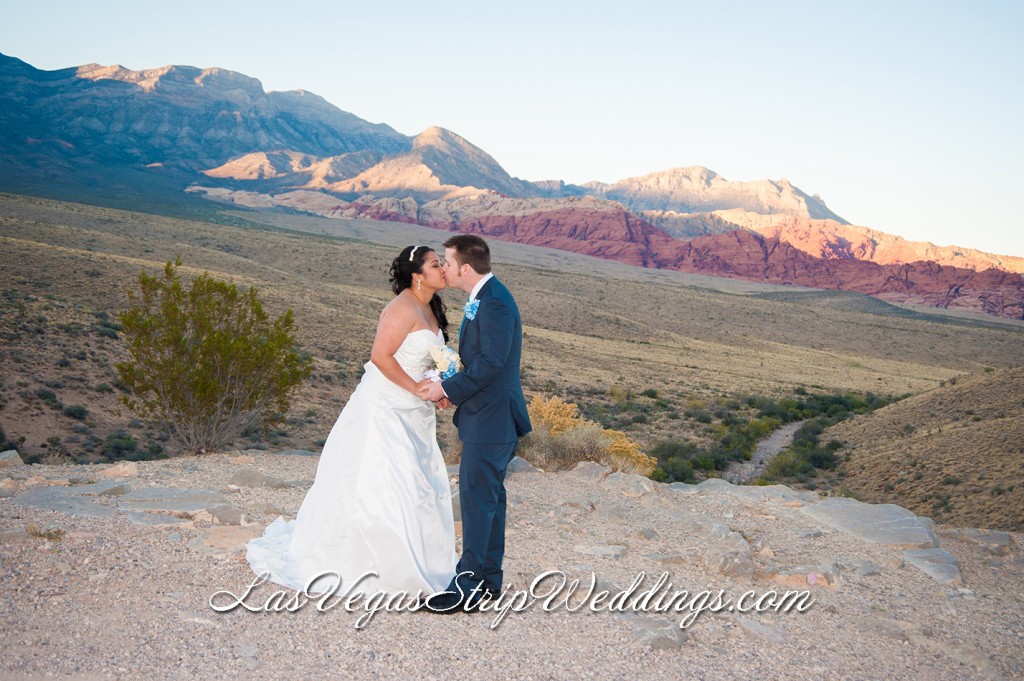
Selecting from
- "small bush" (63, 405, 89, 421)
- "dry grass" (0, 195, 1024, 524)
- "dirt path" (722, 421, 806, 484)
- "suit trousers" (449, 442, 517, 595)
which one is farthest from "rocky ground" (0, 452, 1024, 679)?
"dirt path" (722, 421, 806, 484)

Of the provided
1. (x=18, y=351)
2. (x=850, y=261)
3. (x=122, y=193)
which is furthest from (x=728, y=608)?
(x=850, y=261)

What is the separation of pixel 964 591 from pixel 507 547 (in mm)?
3706

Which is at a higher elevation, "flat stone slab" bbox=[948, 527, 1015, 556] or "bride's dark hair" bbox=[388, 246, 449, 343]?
"bride's dark hair" bbox=[388, 246, 449, 343]

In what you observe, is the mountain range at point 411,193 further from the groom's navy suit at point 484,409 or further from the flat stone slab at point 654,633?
the flat stone slab at point 654,633

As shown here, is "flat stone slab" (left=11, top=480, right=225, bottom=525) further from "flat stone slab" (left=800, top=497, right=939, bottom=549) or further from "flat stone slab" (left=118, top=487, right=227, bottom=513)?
"flat stone slab" (left=800, top=497, right=939, bottom=549)

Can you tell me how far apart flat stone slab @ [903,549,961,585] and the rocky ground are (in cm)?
3

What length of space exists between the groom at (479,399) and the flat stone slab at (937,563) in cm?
415

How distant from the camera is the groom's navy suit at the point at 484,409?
4695mm

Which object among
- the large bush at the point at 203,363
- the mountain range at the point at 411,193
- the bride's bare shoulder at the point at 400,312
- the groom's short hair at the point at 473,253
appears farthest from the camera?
the mountain range at the point at 411,193

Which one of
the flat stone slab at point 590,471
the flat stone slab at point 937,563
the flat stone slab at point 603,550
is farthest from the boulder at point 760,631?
the flat stone slab at point 590,471

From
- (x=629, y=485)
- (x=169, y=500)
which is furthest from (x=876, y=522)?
(x=169, y=500)

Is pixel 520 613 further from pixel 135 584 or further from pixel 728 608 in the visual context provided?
pixel 135 584

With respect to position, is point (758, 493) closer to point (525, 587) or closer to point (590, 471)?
point (590, 471)

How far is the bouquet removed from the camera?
500 centimetres
